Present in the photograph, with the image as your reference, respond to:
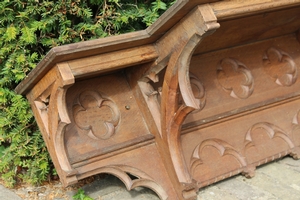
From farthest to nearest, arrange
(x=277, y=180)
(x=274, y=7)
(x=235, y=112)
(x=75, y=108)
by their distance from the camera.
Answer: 1. (x=235, y=112)
2. (x=277, y=180)
3. (x=75, y=108)
4. (x=274, y=7)

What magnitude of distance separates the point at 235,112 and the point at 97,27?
98 cm

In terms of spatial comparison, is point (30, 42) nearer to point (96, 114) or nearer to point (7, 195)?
point (96, 114)

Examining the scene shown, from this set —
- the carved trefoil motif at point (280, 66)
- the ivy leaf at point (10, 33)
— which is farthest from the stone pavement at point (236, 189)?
the ivy leaf at point (10, 33)

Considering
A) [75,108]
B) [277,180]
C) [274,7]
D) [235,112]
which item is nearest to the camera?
[274,7]

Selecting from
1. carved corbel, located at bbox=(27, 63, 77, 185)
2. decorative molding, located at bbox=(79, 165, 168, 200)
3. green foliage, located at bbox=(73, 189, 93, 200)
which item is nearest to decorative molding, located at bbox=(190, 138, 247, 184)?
decorative molding, located at bbox=(79, 165, 168, 200)

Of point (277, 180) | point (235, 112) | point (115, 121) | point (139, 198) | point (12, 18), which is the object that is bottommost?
point (277, 180)

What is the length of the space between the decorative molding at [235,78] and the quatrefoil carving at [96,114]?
0.76m

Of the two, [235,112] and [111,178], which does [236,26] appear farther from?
[111,178]

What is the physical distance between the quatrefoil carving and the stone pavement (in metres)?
0.33

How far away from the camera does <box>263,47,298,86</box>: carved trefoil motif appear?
117 inches

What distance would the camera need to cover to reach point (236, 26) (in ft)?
→ 8.09

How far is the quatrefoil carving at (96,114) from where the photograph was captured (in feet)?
7.80

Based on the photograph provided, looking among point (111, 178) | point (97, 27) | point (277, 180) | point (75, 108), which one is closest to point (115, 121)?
point (75, 108)

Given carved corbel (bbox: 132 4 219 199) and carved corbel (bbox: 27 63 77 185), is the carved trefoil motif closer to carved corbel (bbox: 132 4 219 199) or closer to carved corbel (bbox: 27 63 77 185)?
carved corbel (bbox: 132 4 219 199)
